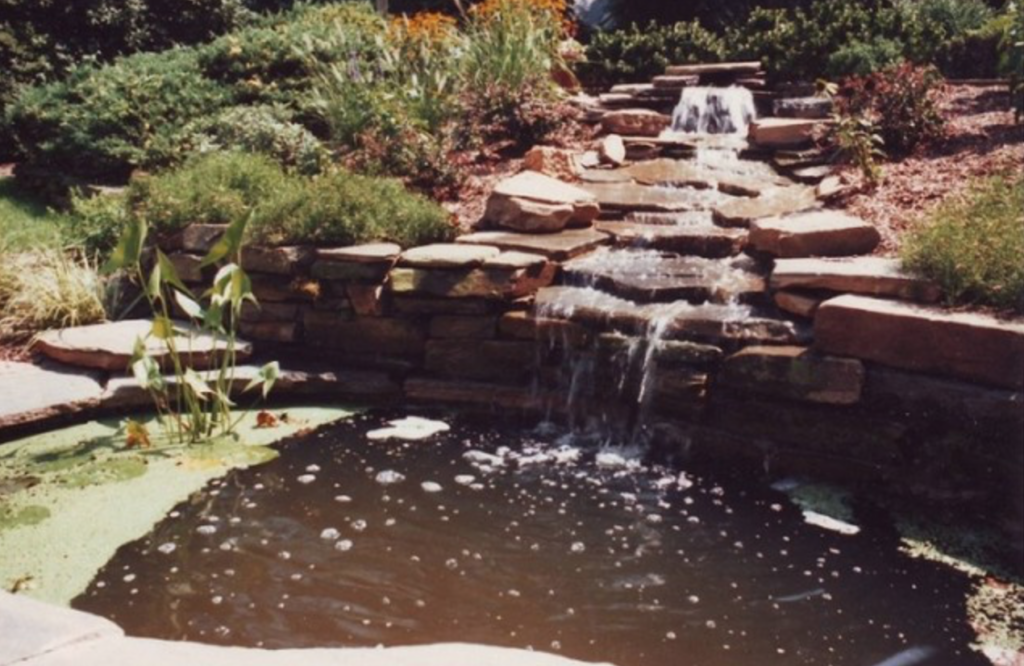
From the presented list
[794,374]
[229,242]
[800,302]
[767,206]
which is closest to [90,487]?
[229,242]

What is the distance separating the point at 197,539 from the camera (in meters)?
3.82

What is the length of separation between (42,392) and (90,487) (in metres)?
1.11

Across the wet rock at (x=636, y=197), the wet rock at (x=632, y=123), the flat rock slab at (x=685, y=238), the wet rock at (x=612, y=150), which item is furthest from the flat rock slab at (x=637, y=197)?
the wet rock at (x=632, y=123)

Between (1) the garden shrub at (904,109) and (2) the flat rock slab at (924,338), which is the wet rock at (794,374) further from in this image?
(1) the garden shrub at (904,109)

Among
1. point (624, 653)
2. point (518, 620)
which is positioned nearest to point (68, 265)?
point (518, 620)

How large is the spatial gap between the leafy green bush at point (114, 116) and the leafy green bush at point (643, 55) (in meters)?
3.81

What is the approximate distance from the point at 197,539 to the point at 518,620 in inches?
56.6

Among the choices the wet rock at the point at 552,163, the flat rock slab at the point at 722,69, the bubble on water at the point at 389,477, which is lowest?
the bubble on water at the point at 389,477

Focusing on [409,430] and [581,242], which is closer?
[409,430]

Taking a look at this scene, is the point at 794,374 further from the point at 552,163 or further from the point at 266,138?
the point at 266,138

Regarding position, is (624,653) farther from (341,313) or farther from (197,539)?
(341,313)

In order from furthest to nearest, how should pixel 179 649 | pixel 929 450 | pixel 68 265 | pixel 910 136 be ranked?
pixel 910 136 → pixel 68 265 → pixel 929 450 → pixel 179 649

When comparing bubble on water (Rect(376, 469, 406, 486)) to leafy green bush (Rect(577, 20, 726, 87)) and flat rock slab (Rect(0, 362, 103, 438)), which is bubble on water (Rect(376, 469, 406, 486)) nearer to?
flat rock slab (Rect(0, 362, 103, 438))

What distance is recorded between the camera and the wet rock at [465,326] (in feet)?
18.0
